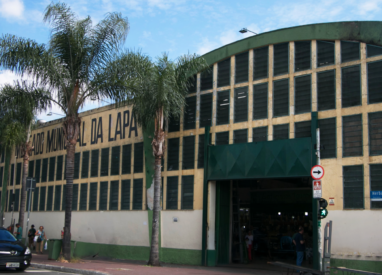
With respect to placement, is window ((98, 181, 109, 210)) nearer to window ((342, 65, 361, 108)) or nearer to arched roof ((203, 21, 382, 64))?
arched roof ((203, 21, 382, 64))

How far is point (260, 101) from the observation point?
60.0ft

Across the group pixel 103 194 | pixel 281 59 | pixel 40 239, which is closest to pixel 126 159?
pixel 103 194

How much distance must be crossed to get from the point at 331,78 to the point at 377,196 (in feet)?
15.1

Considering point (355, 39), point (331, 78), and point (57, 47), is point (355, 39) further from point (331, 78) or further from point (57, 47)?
point (57, 47)

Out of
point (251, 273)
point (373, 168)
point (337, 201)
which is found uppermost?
point (373, 168)

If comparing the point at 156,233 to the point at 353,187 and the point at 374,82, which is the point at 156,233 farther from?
the point at 374,82

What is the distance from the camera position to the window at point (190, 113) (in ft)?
66.4

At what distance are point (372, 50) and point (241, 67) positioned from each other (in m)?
5.47

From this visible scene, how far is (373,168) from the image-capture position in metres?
15.0

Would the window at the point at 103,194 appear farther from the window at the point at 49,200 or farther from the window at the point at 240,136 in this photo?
the window at the point at 240,136

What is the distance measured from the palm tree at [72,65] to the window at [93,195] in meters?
5.38

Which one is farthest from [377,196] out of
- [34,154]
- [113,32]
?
[34,154]

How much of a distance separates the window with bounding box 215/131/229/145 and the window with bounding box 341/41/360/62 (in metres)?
5.60

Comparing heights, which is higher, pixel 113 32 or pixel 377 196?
pixel 113 32
